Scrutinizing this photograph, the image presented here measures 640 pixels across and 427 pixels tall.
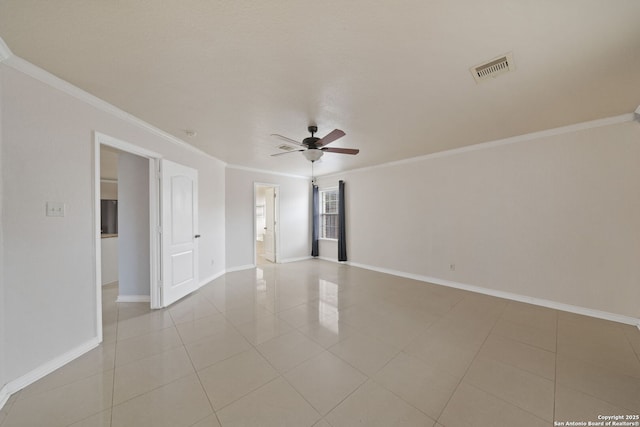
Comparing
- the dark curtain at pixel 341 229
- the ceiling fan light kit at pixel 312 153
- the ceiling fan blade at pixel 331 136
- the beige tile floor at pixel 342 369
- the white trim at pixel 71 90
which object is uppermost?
the white trim at pixel 71 90

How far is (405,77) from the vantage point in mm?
1925

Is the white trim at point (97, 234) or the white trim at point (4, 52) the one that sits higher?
the white trim at point (4, 52)

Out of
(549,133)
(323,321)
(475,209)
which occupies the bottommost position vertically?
(323,321)

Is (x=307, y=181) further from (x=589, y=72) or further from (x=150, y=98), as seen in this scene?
(x=589, y=72)

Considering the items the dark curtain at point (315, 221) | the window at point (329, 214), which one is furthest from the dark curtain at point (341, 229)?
the dark curtain at point (315, 221)

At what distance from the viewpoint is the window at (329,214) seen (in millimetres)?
6502

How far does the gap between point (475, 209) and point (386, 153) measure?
185 cm

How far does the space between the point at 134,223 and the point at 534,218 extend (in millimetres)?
6059

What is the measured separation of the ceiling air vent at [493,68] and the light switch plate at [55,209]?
12.4ft

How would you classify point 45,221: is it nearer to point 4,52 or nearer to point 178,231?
point 4,52

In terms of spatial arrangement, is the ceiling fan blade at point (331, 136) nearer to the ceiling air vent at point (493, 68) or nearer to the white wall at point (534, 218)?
the ceiling air vent at point (493, 68)

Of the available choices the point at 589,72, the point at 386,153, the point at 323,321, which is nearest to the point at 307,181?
the point at 386,153

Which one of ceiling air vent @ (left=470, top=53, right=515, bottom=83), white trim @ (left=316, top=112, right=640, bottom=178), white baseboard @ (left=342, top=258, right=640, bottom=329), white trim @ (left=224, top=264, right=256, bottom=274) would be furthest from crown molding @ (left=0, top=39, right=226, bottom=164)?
white baseboard @ (left=342, top=258, right=640, bottom=329)

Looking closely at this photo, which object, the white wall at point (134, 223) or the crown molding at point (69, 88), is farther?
the white wall at point (134, 223)
